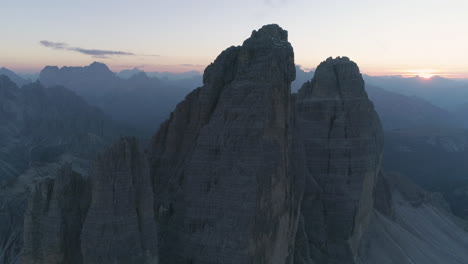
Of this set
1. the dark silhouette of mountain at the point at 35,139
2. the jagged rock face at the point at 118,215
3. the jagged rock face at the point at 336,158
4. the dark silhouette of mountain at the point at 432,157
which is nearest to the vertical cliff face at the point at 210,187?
the jagged rock face at the point at 118,215

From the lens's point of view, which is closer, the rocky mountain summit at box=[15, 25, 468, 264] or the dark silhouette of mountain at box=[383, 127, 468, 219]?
the rocky mountain summit at box=[15, 25, 468, 264]

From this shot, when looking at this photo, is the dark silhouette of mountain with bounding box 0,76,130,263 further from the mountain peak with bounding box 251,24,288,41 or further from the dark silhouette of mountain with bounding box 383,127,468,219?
the dark silhouette of mountain with bounding box 383,127,468,219

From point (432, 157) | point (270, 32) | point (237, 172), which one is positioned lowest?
point (432, 157)

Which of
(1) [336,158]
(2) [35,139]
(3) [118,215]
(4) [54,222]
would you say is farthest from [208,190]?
(2) [35,139]

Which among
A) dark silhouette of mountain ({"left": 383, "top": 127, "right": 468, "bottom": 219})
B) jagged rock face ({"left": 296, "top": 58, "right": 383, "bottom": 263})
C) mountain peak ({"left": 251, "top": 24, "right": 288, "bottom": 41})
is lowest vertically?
dark silhouette of mountain ({"left": 383, "top": 127, "right": 468, "bottom": 219})

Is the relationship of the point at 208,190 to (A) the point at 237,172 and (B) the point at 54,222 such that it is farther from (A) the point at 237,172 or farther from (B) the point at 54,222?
(B) the point at 54,222

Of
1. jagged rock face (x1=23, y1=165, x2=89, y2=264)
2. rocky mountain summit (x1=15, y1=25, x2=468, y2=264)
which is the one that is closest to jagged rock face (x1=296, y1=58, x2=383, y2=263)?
rocky mountain summit (x1=15, y1=25, x2=468, y2=264)
